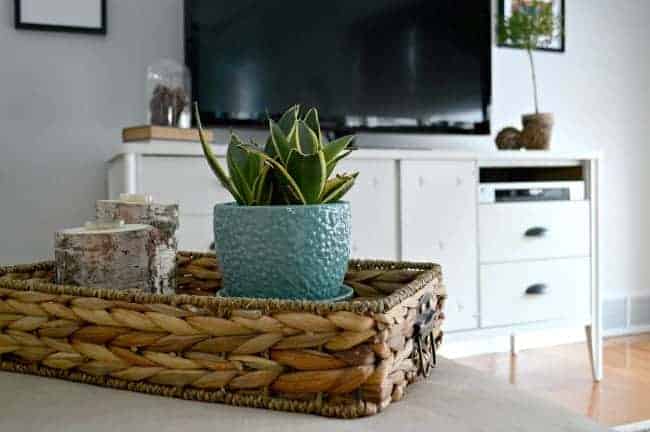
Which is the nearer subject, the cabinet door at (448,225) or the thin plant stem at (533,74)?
the cabinet door at (448,225)

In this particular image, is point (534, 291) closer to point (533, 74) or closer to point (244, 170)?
point (533, 74)

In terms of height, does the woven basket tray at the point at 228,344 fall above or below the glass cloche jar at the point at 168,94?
below

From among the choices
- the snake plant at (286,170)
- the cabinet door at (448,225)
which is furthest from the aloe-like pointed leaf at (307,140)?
the cabinet door at (448,225)

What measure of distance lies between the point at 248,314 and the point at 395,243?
157 centimetres

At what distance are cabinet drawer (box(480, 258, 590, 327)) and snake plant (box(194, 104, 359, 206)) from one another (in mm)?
1632

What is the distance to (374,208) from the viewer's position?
1916 mm

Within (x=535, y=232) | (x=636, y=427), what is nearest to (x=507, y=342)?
(x=535, y=232)

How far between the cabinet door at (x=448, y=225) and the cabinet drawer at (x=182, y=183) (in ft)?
1.82

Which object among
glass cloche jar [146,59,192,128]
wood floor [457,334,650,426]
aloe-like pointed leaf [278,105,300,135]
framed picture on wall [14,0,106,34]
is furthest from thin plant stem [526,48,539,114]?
aloe-like pointed leaf [278,105,300,135]

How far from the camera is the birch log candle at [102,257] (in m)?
0.51

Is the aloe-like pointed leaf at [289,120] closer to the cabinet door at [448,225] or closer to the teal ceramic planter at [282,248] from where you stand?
the teal ceramic planter at [282,248]

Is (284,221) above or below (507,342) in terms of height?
above

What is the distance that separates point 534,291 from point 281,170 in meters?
1.80

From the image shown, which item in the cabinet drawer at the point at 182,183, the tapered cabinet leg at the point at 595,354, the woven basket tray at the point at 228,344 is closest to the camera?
the woven basket tray at the point at 228,344
